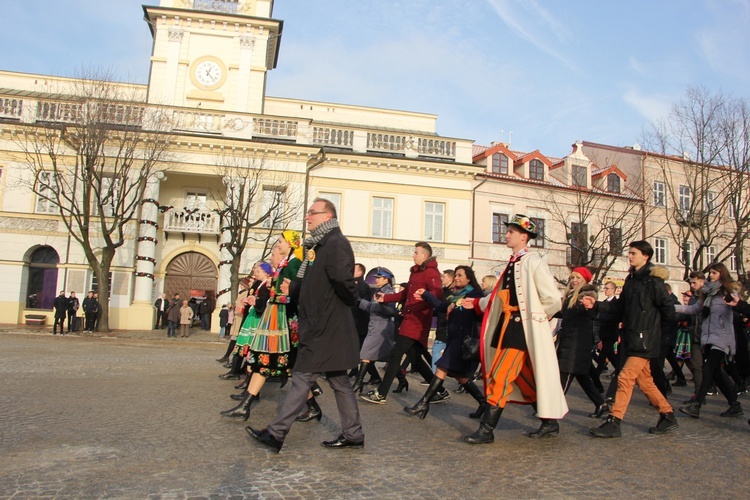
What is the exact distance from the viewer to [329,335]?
5.40 m

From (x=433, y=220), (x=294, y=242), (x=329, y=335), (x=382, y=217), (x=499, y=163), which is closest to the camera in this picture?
(x=329, y=335)

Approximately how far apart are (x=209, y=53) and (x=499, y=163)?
56.5ft

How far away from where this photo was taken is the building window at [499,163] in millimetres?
36250

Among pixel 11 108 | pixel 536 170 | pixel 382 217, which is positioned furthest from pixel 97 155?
pixel 536 170

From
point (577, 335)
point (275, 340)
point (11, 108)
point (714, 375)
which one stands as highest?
point (11, 108)

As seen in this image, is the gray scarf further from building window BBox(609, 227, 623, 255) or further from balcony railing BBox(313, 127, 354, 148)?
building window BBox(609, 227, 623, 255)

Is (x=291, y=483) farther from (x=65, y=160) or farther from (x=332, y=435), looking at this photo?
(x=65, y=160)

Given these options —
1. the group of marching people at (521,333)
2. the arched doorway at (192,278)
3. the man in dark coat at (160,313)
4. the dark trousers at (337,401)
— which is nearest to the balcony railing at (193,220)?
the arched doorway at (192,278)

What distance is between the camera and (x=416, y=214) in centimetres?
3177

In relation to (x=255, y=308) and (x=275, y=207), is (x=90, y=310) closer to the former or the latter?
(x=275, y=207)

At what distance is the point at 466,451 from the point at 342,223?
25499mm

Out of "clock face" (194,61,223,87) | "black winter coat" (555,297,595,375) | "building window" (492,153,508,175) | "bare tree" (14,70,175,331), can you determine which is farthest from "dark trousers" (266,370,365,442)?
"building window" (492,153,508,175)

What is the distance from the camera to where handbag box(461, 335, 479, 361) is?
714 cm

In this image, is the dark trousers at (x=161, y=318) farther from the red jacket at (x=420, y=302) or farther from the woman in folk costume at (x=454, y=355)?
the woman in folk costume at (x=454, y=355)
